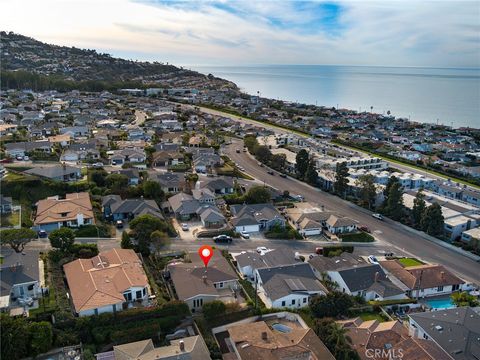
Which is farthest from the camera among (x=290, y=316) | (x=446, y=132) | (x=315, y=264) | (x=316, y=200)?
(x=446, y=132)

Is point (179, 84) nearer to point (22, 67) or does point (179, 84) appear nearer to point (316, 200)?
point (22, 67)

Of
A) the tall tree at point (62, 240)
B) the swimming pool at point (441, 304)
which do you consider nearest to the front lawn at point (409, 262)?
the swimming pool at point (441, 304)

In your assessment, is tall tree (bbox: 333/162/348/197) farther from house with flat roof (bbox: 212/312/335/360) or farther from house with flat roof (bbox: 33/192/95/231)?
house with flat roof (bbox: 33/192/95/231)

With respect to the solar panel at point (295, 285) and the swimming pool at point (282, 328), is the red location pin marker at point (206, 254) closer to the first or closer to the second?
the solar panel at point (295, 285)

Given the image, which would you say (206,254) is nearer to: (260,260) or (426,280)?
(260,260)

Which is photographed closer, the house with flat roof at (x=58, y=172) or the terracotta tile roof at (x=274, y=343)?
the terracotta tile roof at (x=274, y=343)

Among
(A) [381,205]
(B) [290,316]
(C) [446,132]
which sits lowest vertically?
(B) [290,316]

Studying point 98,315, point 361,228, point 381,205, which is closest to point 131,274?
point 98,315
